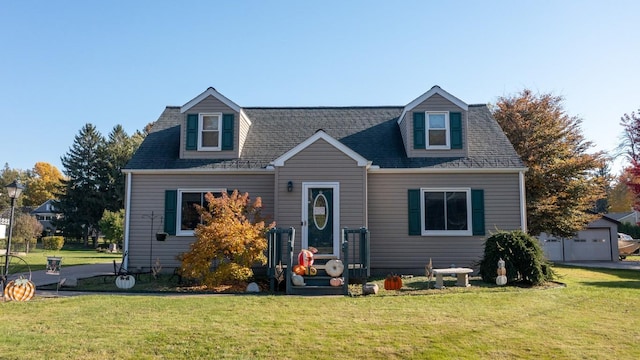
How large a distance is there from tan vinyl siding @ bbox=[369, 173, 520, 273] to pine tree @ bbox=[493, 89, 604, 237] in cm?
615

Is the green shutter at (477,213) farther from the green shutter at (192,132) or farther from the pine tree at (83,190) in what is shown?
the pine tree at (83,190)

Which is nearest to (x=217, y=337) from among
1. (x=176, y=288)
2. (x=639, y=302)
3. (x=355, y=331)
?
(x=355, y=331)

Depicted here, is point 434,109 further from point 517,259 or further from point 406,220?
point 517,259

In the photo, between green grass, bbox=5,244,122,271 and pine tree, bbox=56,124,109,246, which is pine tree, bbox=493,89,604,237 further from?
pine tree, bbox=56,124,109,246

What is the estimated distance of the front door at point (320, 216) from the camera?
12.6 metres

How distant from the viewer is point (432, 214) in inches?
538

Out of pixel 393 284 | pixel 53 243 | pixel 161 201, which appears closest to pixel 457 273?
pixel 393 284

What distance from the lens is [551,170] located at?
62.8ft

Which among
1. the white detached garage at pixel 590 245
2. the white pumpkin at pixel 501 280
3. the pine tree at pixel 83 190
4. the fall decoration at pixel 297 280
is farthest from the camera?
the pine tree at pixel 83 190

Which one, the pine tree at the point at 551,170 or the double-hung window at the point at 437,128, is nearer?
the double-hung window at the point at 437,128

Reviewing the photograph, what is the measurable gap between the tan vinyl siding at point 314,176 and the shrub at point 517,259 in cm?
362

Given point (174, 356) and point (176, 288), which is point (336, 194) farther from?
point (174, 356)

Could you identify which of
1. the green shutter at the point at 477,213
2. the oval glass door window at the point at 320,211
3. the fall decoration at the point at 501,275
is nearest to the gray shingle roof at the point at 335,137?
the green shutter at the point at 477,213

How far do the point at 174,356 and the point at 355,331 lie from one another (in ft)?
8.28
